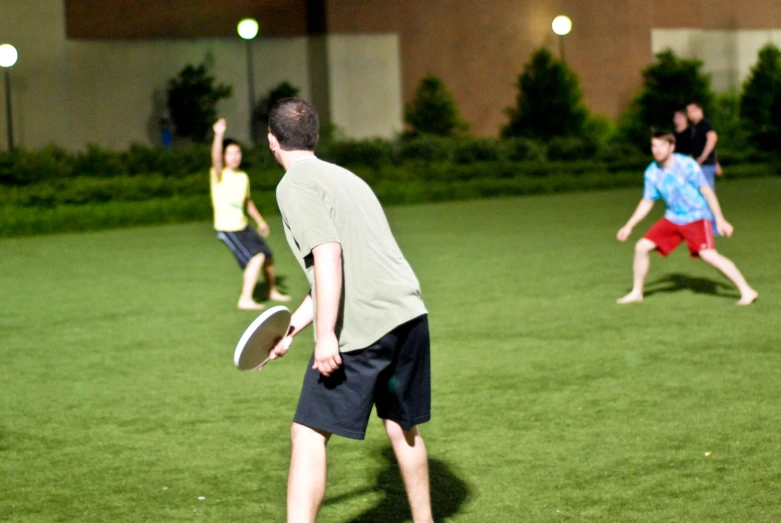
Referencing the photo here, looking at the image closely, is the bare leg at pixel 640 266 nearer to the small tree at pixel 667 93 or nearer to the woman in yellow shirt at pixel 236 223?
the woman in yellow shirt at pixel 236 223

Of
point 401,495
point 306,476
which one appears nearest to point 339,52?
point 401,495

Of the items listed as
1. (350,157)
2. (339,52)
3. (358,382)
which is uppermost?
(339,52)

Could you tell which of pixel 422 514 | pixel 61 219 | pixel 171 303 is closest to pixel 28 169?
pixel 61 219

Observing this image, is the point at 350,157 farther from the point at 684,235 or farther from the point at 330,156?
the point at 684,235

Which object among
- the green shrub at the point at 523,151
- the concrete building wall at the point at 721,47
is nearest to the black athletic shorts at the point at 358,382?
the green shrub at the point at 523,151

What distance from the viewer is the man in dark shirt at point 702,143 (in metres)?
14.7

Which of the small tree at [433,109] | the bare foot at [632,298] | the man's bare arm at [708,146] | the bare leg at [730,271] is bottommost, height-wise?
the bare foot at [632,298]

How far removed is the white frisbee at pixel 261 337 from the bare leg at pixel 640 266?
6.39m

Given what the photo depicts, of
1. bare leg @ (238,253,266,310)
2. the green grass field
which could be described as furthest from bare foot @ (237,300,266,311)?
the green grass field

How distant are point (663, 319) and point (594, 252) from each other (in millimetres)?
5229

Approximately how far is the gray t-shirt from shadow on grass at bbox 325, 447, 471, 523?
121 centimetres

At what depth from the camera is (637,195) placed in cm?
2688

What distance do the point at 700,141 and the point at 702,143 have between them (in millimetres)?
40

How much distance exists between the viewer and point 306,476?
381cm
